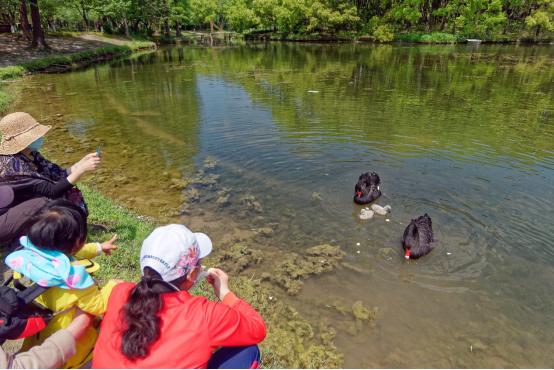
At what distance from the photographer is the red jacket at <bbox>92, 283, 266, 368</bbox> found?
2.03 metres

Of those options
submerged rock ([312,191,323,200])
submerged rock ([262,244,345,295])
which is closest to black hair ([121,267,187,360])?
submerged rock ([262,244,345,295])

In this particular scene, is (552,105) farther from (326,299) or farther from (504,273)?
(326,299)

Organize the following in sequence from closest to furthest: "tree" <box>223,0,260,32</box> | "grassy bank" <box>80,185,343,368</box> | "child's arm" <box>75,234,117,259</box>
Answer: "child's arm" <box>75,234,117,259</box> → "grassy bank" <box>80,185,343,368</box> → "tree" <box>223,0,260,32</box>

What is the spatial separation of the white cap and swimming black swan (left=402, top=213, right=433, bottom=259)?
419 cm

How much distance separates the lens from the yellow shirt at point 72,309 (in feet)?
8.92

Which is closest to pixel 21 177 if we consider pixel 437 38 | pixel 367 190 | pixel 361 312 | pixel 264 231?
pixel 264 231

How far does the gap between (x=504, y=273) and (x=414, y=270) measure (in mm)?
1338

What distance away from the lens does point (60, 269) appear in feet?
8.41

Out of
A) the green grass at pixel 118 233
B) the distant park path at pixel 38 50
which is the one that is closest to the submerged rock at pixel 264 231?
the green grass at pixel 118 233

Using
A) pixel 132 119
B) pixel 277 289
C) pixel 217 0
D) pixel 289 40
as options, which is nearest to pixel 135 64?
pixel 132 119

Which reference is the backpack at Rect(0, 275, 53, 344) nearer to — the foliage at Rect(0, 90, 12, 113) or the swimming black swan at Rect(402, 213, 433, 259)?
the swimming black swan at Rect(402, 213, 433, 259)

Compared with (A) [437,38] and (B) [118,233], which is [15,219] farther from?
(A) [437,38]

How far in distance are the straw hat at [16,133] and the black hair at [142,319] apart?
323 centimetres

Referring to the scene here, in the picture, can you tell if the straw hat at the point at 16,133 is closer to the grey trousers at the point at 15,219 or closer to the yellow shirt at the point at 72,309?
the grey trousers at the point at 15,219
